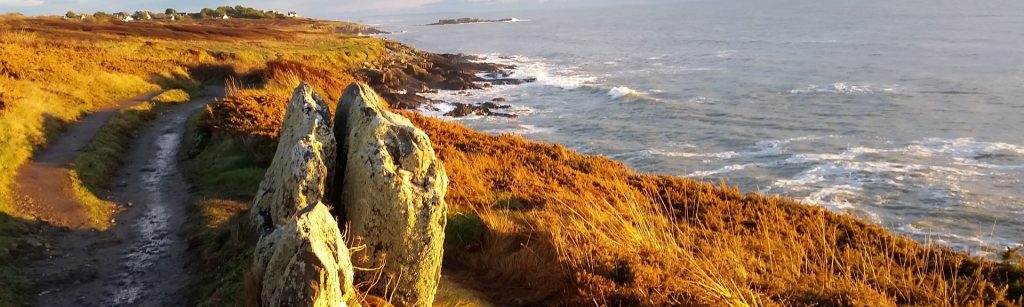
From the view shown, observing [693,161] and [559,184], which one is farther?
[693,161]

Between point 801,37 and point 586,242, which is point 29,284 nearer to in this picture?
point 586,242

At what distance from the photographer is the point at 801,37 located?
85.2 meters

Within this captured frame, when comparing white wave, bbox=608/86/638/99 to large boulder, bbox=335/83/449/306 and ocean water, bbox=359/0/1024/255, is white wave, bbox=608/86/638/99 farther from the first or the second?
large boulder, bbox=335/83/449/306

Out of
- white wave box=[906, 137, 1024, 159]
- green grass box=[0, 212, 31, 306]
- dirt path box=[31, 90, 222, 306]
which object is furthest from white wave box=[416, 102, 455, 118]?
green grass box=[0, 212, 31, 306]

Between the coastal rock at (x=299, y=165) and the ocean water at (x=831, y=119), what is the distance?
10571 mm

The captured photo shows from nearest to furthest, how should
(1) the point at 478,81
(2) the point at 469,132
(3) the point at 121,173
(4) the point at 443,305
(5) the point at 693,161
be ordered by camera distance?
(4) the point at 443,305
(3) the point at 121,173
(2) the point at 469,132
(5) the point at 693,161
(1) the point at 478,81

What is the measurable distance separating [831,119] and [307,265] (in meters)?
36.1

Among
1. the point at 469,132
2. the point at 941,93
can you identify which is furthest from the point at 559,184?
the point at 941,93

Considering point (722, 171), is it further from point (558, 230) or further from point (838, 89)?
point (838, 89)

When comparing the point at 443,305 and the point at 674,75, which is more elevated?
the point at 443,305

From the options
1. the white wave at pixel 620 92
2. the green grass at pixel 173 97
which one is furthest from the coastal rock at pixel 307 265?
the white wave at pixel 620 92

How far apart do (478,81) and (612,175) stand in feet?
133

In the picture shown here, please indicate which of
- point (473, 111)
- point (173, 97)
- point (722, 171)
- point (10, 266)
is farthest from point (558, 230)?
point (473, 111)

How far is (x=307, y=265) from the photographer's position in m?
5.47
